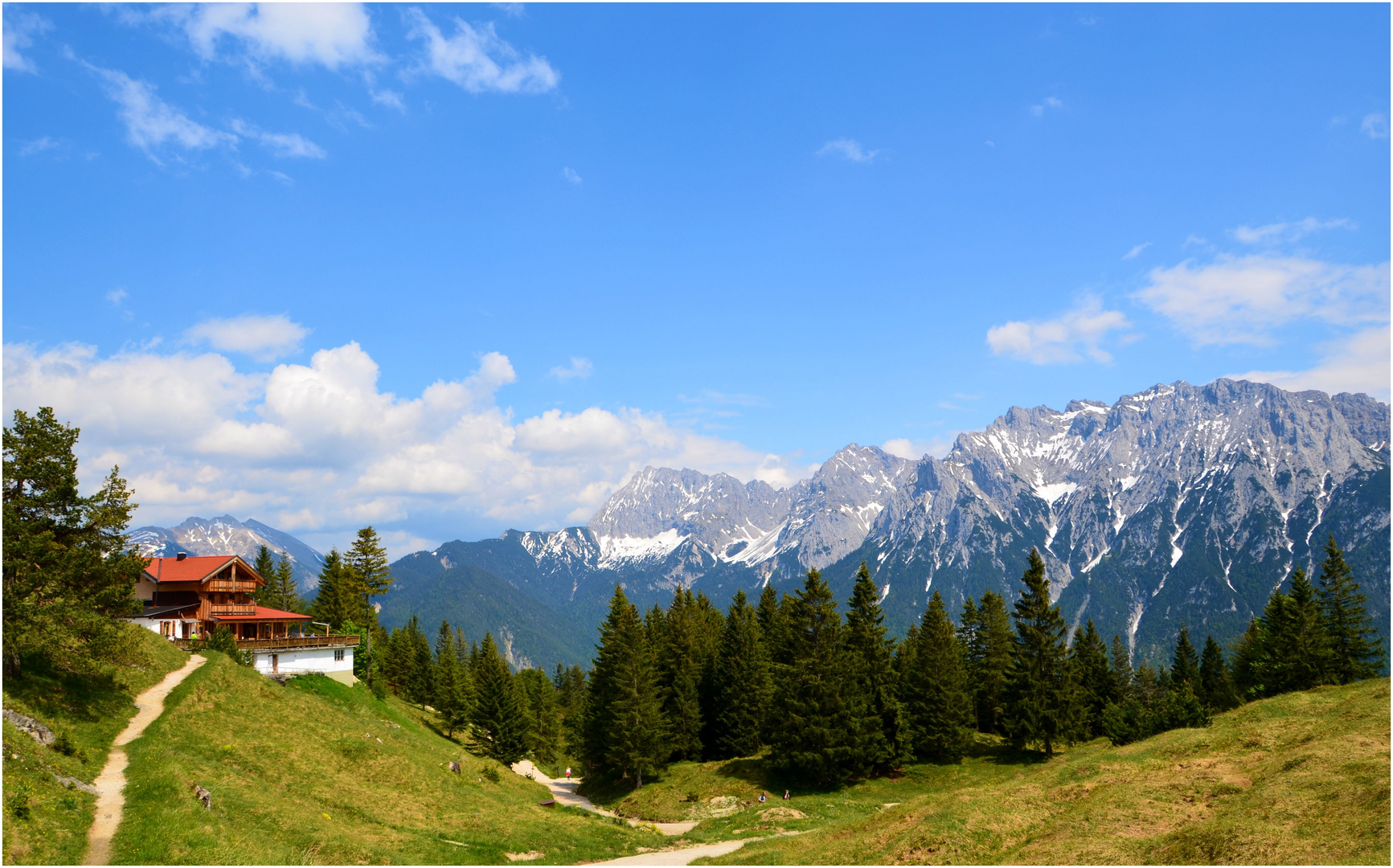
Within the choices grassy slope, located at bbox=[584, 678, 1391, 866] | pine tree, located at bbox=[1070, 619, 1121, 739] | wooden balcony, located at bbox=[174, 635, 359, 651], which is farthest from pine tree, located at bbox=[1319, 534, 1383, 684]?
wooden balcony, located at bbox=[174, 635, 359, 651]

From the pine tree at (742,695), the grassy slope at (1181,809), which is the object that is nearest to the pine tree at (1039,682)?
the grassy slope at (1181,809)

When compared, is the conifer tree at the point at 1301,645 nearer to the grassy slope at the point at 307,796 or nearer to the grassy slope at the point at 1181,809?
the grassy slope at the point at 1181,809

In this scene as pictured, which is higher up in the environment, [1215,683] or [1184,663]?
[1184,663]

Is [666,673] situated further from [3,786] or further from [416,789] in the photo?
[3,786]

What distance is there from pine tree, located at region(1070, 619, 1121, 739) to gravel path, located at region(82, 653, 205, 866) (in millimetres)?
76048

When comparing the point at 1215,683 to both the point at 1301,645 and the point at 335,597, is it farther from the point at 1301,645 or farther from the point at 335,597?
the point at 335,597

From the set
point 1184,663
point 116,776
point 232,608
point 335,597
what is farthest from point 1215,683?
point 232,608

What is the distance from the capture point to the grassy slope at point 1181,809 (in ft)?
80.4

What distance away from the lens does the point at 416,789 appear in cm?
4625

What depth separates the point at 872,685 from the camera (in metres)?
69.4

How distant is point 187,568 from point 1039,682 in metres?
80.0

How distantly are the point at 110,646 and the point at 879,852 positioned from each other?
4116 cm

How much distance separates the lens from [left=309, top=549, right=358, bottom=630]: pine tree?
3339 inches

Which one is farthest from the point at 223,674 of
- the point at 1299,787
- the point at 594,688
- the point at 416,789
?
the point at 1299,787
